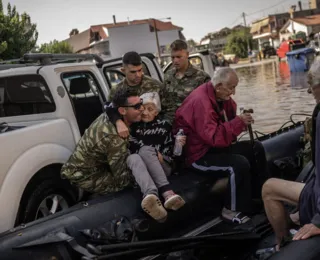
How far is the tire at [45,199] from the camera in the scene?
4203 mm

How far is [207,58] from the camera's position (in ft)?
25.3

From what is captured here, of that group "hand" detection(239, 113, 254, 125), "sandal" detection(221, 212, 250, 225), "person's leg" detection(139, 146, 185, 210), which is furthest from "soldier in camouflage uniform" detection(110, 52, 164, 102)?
"sandal" detection(221, 212, 250, 225)

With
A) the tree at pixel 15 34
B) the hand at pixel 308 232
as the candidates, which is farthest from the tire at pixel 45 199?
the tree at pixel 15 34

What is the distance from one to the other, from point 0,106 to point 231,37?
76.0 m

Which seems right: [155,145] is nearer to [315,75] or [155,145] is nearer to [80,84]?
[315,75]

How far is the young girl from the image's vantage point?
153 inches

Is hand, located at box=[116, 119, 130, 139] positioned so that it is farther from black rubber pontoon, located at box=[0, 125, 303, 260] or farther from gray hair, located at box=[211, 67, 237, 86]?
gray hair, located at box=[211, 67, 237, 86]

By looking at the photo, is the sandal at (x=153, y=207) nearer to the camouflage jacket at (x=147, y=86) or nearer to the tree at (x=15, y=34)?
the camouflage jacket at (x=147, y=86)

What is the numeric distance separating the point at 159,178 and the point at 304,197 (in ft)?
4.13

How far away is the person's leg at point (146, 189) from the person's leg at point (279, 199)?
0.85 m

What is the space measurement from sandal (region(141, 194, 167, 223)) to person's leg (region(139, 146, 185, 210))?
9 cm

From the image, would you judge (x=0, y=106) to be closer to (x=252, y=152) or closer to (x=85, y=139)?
(x=85, y=139)

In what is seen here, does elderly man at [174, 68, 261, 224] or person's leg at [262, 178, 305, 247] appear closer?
person's leg at [262, 178, 305, 247]

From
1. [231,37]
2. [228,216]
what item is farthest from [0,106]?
[231,37]
